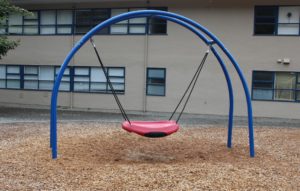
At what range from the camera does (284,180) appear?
719 centimetres

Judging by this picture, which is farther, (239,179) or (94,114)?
(94,114)

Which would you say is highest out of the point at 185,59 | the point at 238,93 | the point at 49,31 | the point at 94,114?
the point at 49,31

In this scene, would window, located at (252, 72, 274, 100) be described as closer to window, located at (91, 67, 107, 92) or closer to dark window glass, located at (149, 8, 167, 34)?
dark window glass, located at (149, 8, 167, 34)

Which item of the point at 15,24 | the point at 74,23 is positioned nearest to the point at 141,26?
the point at 74,23

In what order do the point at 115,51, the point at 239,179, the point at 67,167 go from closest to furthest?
the point at 239,179, the point at 67,167, the point at 115,51

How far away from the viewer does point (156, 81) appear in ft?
63.3

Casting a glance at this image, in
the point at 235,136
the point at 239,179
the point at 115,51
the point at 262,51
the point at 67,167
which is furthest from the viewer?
the point at 115,51

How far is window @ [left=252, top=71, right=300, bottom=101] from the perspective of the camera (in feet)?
58.6

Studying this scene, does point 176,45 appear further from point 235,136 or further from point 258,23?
point 235,136

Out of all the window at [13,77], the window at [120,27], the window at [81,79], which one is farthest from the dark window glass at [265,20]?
the window at [13,77]

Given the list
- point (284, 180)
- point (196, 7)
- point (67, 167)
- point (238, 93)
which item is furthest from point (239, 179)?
point (196, 7)

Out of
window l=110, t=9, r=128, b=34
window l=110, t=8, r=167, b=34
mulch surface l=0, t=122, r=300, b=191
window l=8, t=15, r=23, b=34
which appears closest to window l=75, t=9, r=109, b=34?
window l=110, t=9, r=128, b=34

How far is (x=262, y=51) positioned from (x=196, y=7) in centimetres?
392

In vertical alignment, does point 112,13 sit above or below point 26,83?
above
